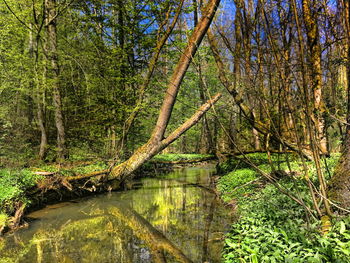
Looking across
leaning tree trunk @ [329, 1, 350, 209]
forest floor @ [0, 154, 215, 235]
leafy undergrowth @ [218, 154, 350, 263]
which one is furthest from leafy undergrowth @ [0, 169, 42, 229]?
leaning tree trunk @ [329, 1, 350, 209]

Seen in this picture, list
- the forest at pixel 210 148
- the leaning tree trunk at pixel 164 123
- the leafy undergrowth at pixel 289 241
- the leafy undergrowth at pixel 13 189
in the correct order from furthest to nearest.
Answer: the leaning tree trunk at pixel 164 123 < the leafy undergrowth at pixel 13 189 < the forest at pixel 210 148 < the leafy undergrowth at pixel 289 241

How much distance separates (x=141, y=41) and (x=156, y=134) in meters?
5.83

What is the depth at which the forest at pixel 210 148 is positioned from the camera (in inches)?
115

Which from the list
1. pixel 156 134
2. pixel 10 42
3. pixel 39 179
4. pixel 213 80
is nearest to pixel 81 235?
pixel 39 179

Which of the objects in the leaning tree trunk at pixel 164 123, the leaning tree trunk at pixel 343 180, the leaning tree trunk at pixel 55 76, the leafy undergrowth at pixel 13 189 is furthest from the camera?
the leaning tree trunk at pixel 55 76

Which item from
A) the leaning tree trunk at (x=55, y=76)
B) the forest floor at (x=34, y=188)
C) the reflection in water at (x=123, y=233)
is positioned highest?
the leaning tree trunk at (x=55, y=76)

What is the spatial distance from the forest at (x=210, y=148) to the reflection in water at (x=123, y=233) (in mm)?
40

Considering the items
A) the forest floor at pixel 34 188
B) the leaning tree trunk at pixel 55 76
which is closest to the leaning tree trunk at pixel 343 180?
the forest floor at pixel 34 188

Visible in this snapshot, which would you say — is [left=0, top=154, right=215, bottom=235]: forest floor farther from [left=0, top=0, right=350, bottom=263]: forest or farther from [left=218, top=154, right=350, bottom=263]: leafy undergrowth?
[left=218, top=154, right=350, bottom=263]: leafy undergrowth

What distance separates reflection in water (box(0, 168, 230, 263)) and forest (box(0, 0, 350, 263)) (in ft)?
0.13

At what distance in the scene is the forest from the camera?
9.57ft

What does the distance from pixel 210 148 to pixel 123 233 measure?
3.18m

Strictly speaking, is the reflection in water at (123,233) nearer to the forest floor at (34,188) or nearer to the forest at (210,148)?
the forest at (210,148)

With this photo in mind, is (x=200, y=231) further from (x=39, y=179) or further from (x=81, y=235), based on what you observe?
(x=39, y=179)
